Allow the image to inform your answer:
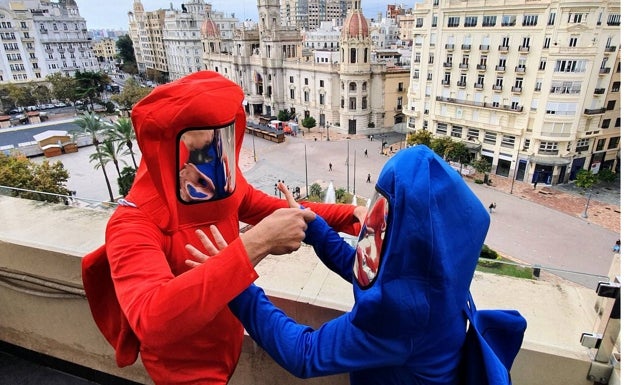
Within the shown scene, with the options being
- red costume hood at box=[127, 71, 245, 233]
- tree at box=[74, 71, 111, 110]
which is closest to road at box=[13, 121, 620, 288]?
red costume hood at box=[127, 71, 245, 233]

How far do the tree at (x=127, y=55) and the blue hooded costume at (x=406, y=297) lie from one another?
7010cm

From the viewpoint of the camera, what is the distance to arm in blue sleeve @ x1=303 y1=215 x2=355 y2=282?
172cm

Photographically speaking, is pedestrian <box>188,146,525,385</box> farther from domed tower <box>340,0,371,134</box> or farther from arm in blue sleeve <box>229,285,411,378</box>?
domed tower <box>340,0,371,134</box>

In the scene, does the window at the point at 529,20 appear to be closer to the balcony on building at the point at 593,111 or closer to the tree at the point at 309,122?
the balcony on building at the point at 593,111

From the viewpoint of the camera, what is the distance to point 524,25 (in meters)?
19.4

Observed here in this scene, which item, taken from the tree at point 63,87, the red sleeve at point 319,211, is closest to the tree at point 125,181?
the red sleeve at point 319,211

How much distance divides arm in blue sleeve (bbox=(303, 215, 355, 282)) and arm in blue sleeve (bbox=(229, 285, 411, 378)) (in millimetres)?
463

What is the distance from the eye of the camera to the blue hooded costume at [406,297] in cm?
112

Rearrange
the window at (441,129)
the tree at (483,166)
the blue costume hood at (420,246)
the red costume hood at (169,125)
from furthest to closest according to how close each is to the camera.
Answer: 1. the window at (441,129)
2. the tree at (483,166)
3. the red costume hood at (169,125)
4. the blue costume hood at (420,246)

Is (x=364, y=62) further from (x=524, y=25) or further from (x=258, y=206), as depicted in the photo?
(x=258, y=206)

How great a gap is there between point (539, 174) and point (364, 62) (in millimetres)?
14450

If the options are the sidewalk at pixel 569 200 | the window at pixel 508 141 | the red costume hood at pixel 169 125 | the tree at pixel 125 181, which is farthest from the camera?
the window at pixel 508 141

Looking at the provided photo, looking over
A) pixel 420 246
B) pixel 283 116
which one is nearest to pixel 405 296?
pixel 420 246

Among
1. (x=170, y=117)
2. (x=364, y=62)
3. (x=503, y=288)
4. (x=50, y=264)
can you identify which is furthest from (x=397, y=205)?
(x=364, y=62)
